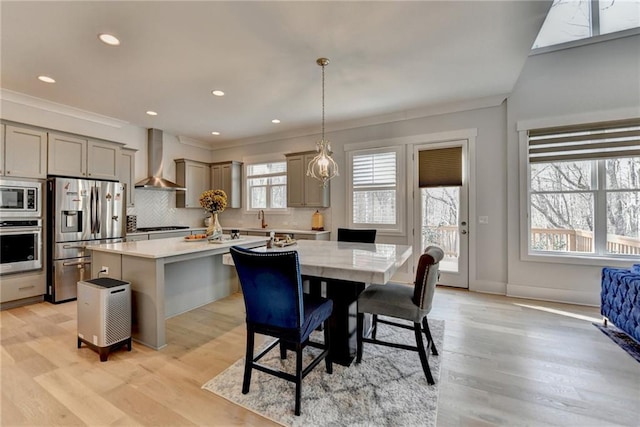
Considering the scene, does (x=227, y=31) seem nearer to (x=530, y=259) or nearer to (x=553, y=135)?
(x=553, y=135)

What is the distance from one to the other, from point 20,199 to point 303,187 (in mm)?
3939

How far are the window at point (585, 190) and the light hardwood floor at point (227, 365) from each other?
1025mm

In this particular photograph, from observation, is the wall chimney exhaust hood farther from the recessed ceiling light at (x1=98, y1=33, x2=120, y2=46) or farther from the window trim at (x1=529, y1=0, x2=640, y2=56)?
the window trim at (x1=529, y1=0, x2=640, y2=56)

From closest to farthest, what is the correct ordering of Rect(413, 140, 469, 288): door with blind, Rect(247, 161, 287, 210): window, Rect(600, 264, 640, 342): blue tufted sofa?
Rect(600, 264, 640, 342): blue tufted sofa < Rect(413, 140, 469, 288): door with blind < Rect(247, 161, 287, 210): window

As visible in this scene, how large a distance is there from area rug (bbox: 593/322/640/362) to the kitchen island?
3.64 meters

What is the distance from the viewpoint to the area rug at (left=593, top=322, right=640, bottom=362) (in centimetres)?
237

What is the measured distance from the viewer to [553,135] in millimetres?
3713

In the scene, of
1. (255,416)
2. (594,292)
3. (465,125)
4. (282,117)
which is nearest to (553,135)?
(465,125)

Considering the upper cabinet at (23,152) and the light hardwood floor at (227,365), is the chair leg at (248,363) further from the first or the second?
the upper cabinet at (23,152)

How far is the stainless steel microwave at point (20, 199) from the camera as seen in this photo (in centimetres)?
342

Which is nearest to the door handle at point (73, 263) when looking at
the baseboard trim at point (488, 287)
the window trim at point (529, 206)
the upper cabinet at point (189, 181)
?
the upper cabinet at point (189, 181)

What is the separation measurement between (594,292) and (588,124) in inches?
83.9

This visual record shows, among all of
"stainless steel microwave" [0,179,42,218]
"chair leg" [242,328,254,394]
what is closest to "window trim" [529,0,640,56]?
"chair leg" [242,328,254,394]

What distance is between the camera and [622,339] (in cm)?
258
